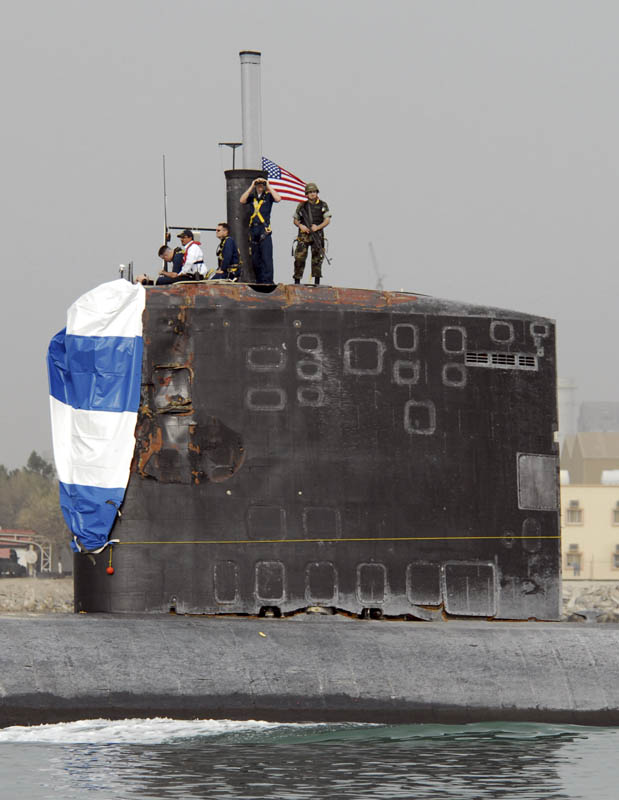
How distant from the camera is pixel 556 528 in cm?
1836

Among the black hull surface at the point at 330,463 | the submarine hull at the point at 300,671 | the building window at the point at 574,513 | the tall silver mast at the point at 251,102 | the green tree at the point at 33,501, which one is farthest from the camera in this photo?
the green tree at the point at 33,501

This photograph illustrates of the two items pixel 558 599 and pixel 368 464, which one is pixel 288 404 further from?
pixel 558 599

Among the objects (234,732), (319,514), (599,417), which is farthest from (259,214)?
(599,417)

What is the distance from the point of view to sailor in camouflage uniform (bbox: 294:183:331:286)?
60.8 ft

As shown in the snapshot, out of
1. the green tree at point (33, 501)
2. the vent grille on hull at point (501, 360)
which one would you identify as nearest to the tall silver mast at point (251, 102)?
the vent grille on hull at point (501, 360)

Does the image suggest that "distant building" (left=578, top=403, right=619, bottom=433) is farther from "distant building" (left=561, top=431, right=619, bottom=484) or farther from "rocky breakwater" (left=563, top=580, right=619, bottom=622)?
"rocky breakwater" (left=563, top=580, right=619, bottom=622)

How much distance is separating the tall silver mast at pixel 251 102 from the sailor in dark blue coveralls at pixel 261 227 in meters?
1.14

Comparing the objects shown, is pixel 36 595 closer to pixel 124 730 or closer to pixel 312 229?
pixel 312 229

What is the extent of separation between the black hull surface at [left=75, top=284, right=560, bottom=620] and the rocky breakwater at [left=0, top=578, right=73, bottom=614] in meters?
45.4

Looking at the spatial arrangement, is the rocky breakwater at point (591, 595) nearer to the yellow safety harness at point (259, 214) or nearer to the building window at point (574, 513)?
the building window at point (574, 513)

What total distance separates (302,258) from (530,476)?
4099mm

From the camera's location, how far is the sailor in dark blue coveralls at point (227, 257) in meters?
18.2

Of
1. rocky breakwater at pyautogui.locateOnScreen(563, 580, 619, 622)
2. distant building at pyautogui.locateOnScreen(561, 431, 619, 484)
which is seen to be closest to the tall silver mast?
rocky breakwater at pyautogui.locateOnScreen(563, 580, 619, 622)

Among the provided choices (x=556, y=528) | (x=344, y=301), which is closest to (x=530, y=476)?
(x=556, y=528)
